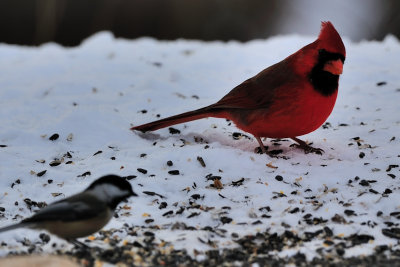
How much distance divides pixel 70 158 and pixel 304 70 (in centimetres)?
174

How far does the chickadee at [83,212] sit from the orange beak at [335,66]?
175cm

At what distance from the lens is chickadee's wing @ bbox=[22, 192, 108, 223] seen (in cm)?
331

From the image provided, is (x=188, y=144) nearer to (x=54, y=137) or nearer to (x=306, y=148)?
(x=306, y=148)

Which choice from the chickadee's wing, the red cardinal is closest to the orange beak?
the red cardinal

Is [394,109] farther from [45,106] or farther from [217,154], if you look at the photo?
[45,106]

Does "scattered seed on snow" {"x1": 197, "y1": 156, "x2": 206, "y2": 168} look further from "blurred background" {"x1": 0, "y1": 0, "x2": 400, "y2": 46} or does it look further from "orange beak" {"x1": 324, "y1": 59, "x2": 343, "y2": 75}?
"blurred background" {"x1": 0, "y1": 0, "x2": 400, "y2": 46}

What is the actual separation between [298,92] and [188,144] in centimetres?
96

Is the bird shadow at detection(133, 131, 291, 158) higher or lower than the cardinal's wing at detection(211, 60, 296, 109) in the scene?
lower

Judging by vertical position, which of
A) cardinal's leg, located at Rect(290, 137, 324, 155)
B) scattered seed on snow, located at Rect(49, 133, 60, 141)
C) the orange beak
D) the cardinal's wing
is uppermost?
the orange beak

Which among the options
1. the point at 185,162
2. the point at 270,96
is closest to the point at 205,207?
the point at 185,162

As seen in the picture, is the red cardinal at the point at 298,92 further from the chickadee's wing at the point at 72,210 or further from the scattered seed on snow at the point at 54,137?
the chickadee's wing at the point at 72,210

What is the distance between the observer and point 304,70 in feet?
15.1

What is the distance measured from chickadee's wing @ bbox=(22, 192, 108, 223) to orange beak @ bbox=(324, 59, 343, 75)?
1901mm

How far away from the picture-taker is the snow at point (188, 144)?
3.88 meters
